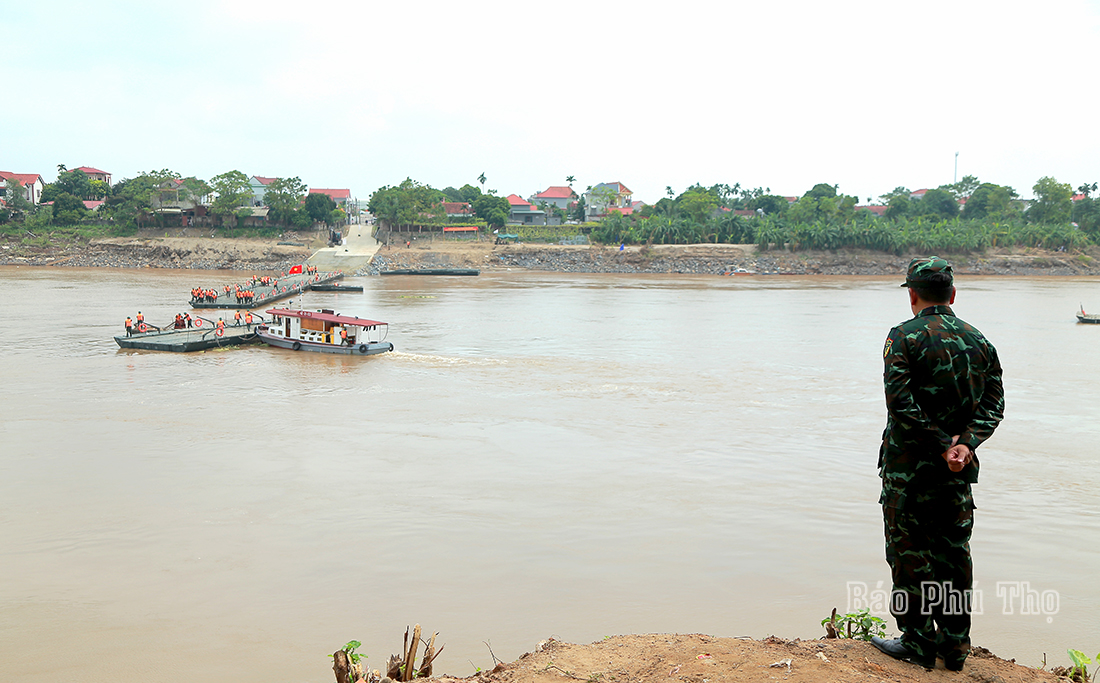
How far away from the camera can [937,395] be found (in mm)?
4078

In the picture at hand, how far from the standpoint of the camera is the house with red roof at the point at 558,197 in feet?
394

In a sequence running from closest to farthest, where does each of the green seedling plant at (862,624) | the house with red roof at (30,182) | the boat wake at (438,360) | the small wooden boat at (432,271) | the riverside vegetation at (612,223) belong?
the green seedling plant at (862,624), the boat wake at (438,360), the small wooden boat at (432,271), the riverside vegetation at (612,223), the house with red roof at (30,182)

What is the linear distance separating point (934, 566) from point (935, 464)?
56cm

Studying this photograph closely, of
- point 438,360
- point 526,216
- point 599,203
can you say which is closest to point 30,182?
point 526,216

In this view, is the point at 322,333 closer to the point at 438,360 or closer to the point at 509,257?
the point at 438,360

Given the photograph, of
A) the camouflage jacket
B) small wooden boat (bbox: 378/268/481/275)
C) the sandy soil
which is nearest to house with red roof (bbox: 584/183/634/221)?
the sandy soil

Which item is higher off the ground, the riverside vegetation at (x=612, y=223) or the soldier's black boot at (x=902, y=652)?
the riverside vegetation at (x=612, y=223)

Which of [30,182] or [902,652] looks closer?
[902,652]

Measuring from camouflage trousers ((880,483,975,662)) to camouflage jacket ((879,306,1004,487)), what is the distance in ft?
0.39

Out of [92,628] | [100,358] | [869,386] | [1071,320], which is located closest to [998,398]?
[92,628]

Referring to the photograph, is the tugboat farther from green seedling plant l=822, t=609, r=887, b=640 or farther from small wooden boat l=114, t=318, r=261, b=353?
green seedling plant l=822, t=609, r=887, b=640

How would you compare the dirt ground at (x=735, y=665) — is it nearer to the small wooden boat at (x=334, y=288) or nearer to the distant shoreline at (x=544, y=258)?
the small wooden boat at (x=334, y=288)

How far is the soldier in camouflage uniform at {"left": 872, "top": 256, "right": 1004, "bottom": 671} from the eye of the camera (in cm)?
405

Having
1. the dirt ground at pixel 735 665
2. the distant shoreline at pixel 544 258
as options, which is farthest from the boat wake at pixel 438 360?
the distant shoreline at pixel 544 258
